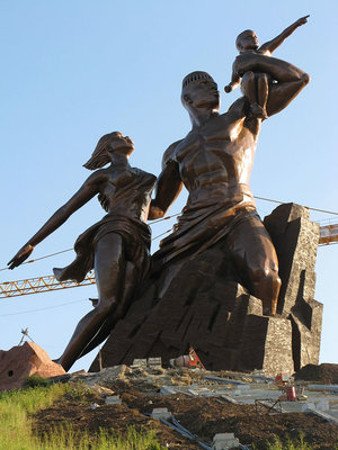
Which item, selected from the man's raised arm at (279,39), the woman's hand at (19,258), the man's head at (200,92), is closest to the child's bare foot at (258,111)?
the man's head at (200,92)

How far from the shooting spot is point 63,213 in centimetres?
1164

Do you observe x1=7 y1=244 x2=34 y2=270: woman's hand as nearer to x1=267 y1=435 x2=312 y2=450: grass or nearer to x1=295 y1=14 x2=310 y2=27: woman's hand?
x1=295 y1=14 x2=310 y2=27: woman's hand

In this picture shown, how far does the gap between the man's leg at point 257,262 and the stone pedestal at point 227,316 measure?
16 cm

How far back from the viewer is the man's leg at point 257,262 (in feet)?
31.3

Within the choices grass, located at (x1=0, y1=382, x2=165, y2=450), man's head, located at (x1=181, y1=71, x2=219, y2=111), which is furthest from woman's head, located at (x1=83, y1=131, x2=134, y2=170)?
grass, located at (x1=0, y1=382, x2=165, y2=450)

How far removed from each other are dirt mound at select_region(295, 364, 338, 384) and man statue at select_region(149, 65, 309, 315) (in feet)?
5.68

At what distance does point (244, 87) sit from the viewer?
11.2 meters

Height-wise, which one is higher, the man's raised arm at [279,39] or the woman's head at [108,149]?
the man's raised arm at [279,39]

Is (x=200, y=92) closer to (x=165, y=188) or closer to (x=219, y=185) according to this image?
(x=165, y=188)

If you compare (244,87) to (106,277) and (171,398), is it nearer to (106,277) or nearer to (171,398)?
(106,277)

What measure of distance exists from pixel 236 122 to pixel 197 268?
2170 millimetres

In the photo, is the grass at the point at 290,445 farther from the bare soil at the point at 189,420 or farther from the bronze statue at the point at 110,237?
the bronze statue at the point at 110,237

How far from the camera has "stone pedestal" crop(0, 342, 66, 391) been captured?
8352 mm

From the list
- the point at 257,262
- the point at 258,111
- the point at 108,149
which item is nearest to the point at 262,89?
the point at 258,111
